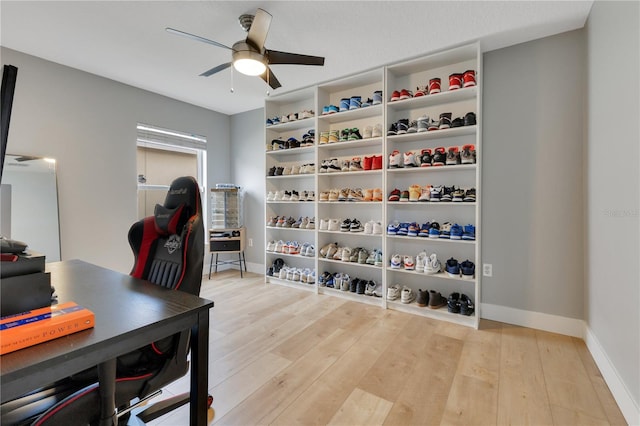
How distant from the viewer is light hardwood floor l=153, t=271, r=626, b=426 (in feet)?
4.81

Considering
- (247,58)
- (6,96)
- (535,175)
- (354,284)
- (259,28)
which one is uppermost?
(259,28)

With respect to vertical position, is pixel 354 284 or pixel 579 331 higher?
pixel 354 284

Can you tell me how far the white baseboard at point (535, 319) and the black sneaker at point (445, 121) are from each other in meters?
1.66

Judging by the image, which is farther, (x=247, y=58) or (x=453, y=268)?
(x=453, y=268)

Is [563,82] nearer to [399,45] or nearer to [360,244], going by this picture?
[399,45]

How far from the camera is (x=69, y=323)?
76 centimetres

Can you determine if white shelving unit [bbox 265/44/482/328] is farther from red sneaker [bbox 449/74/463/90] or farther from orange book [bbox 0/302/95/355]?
orange book [bbox 0/302/95/355]

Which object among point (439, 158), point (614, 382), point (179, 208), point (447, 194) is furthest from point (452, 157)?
point (179, 208)

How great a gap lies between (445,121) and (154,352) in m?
2.69

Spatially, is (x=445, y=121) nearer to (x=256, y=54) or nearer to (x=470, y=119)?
(x=470, y=119)

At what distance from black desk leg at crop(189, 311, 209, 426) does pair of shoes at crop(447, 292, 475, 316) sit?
7.20 feet

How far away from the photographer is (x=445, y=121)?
2.61 m

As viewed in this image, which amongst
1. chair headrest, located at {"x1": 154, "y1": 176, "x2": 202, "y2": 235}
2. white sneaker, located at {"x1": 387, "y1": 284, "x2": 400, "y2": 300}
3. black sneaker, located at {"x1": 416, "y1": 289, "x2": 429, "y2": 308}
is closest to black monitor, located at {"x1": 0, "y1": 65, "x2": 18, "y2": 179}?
chair headrest, located at {"x1": 154, "y1": 176, "x2": 202, "y2": 235}

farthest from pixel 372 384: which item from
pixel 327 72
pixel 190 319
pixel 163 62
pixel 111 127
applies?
pixel 111 127
